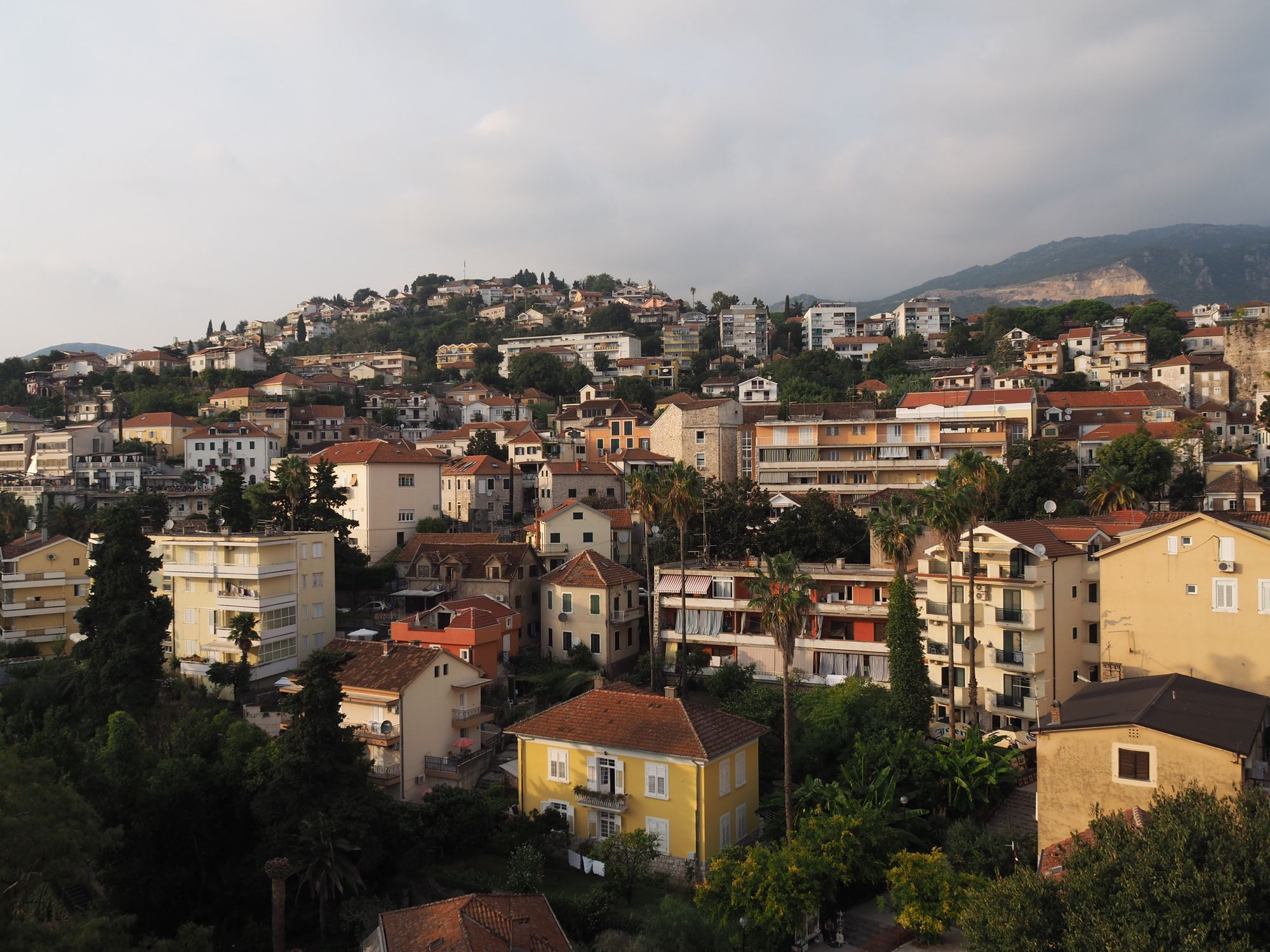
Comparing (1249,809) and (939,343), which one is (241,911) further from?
(939,343)

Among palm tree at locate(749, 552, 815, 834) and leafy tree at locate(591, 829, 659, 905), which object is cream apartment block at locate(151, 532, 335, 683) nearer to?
leafy tree at locate(591, 829, 659, 905)

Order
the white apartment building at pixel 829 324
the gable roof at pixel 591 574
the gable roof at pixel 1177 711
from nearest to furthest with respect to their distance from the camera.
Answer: the gable roof at pixel 1177 711, the gable roof at pixel 591 574, the white apartment building at pixel 829 324

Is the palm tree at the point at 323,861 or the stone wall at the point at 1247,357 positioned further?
the stone wall at the point at 1247,357

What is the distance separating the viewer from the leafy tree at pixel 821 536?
4850cm

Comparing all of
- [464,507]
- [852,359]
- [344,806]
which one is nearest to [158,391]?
[464,507]

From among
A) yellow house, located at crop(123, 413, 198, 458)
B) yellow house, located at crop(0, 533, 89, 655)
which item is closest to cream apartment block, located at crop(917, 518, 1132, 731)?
yellow house, located at crop(0, 533, 89, 655)

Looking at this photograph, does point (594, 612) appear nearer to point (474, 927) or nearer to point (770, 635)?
point (770, 635)

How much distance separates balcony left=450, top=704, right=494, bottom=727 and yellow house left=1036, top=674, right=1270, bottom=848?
20.2 meters

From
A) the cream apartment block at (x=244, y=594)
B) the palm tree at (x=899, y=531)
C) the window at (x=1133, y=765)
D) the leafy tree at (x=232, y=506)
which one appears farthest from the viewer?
the leafy tree at (x=232, y=506)

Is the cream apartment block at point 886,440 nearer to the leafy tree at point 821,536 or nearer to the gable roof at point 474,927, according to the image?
the leafy tree at point 821,536

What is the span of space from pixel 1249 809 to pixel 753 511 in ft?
115

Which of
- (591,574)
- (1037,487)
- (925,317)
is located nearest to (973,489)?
(591,574)

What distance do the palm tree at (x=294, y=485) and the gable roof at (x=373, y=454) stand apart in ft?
24.1

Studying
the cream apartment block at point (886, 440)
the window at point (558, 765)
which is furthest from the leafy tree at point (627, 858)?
the cream apartment block at point (886, 440)
